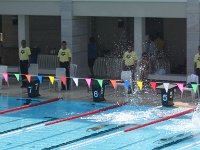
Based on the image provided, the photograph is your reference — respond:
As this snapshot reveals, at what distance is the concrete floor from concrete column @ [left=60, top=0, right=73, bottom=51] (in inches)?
67.1

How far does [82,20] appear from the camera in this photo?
80.1 ft

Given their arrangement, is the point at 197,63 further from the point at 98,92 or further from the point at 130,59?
the point at 98,92

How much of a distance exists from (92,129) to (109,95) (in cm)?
483

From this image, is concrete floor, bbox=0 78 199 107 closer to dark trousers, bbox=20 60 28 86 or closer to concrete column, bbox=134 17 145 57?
dark trousers, bbox=20 60 28 86

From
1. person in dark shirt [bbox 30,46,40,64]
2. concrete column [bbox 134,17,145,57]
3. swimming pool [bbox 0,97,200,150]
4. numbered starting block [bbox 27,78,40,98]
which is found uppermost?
concrete column [bbox 134,17,145,57]

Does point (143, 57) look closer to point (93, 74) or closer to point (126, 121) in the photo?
point (93, 74)

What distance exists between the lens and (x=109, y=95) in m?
21.8

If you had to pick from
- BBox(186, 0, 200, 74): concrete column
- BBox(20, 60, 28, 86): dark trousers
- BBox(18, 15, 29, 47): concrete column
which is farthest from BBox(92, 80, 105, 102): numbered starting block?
BBox(18, 15, 29, 47): concrete column

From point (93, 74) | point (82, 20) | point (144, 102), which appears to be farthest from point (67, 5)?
point (144, 102)

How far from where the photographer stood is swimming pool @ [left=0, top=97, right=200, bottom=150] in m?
15.5

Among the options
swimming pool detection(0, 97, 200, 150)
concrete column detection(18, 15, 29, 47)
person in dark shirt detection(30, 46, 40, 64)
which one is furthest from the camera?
person in dark shirt detection(30, 46, 40, 64)

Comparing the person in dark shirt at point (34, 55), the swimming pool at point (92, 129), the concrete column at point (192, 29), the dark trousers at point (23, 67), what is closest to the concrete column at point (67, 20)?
the dark trousers at point (23, 67)

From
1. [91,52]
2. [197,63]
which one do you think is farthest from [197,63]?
[91,52]

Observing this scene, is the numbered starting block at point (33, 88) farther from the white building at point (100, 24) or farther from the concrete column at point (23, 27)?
the concrete column at point (23, 27)
